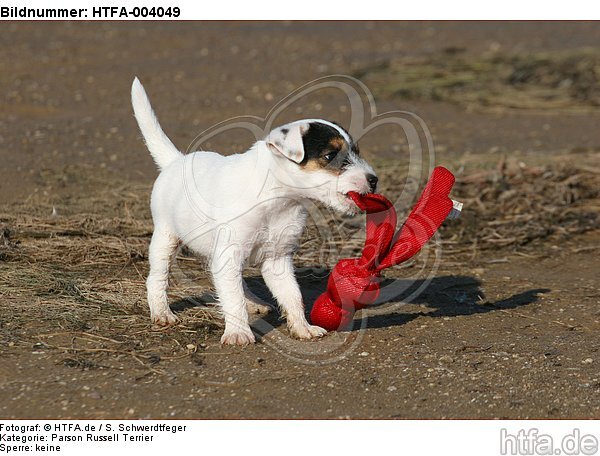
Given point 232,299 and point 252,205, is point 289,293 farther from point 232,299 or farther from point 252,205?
point 252,205

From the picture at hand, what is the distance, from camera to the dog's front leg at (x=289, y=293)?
6.50 metres

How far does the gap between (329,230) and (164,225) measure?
257cm

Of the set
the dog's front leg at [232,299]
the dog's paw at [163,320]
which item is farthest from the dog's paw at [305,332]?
the dog's paw at [163,320]

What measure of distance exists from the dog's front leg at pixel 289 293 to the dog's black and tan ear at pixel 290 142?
0.86 metres

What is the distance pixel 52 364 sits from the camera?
594 cm

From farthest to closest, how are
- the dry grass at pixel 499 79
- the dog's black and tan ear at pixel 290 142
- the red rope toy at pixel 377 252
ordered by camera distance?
the dry grass at pixel 499 79 → the red rope toy at pixel 377 252 → the dog's black and tan ear at pixel 290 142

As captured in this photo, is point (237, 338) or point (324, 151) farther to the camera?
point (237, 338)

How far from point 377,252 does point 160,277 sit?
1.50 meters

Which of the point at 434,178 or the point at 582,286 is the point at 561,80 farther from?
the point at 434,178

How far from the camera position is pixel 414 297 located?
768cm

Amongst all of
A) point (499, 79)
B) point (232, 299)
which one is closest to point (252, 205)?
point (232, 299)

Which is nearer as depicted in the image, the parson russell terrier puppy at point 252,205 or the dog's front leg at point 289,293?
the parson russell terrier puppy at point 252,205

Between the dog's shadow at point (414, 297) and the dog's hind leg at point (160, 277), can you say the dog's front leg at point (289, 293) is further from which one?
the dog's hind leg at point (160, 277)

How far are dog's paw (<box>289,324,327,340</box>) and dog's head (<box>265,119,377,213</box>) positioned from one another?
924 mm
